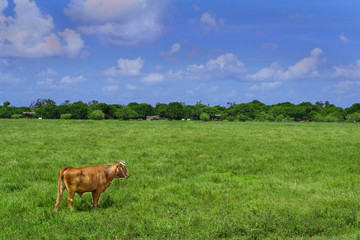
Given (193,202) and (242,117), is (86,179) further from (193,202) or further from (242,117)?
(242,117)

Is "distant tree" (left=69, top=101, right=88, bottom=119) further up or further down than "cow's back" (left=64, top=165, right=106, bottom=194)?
further up

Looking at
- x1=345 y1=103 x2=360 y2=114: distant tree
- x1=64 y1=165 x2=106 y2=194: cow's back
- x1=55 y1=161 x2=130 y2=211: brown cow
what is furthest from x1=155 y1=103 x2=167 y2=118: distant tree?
x1=64 y1=165 x2=106 y2=194: cow's back

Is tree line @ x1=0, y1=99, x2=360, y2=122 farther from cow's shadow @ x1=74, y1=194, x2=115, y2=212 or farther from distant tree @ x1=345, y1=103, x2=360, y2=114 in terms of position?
cow's shadow @ x1=74, y1=194, x2=115, y2=212

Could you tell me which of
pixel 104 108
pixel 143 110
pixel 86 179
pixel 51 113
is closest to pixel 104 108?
pixel 104 108

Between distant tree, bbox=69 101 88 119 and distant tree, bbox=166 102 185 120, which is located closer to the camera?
distant tree, bbox=69 101 88 119

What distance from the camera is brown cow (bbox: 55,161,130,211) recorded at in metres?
7.39

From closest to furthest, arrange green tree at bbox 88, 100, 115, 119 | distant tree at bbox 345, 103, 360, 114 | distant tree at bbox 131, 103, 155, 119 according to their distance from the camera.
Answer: green tree at bbox 88, 100, 115, 119, distant tree at bbox 345, 103, 360, 114, distant tree at bbox 131, 103, 155, 119

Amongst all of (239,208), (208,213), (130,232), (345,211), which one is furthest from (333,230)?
(130,232)

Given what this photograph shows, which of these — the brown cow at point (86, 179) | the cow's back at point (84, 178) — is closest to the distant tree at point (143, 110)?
the brown cow at point (86, 179)

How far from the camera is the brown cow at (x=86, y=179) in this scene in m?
7.39

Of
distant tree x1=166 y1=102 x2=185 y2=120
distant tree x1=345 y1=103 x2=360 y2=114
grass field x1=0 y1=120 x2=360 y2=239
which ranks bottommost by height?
grass field x1=0 y1=120 x2=360 y2=239

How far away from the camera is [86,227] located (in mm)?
6910

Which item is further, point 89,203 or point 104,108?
point 104,108

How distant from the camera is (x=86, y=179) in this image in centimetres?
754
